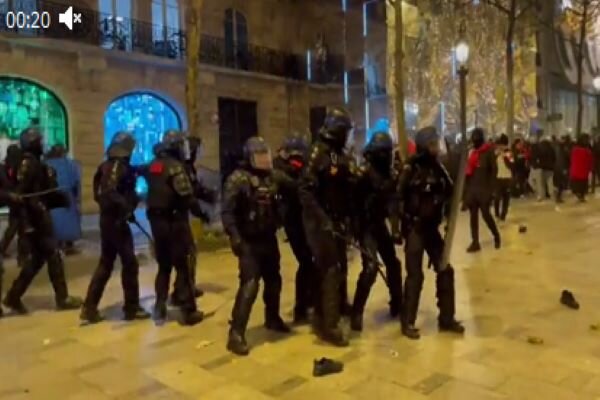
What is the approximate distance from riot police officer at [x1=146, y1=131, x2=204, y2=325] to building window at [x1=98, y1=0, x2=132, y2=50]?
513 inches

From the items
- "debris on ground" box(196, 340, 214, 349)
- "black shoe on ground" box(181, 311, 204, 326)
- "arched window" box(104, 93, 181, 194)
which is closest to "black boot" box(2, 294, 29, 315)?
"black shoe on ground" box(181, 311, 204, 326)

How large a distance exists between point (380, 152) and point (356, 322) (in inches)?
57.1

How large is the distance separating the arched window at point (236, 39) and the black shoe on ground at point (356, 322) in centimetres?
1721

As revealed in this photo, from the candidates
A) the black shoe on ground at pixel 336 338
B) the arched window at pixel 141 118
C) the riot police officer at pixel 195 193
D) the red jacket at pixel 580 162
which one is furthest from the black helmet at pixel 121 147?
the arched window at pixel 141 118

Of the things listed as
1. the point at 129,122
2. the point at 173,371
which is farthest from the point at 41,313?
the point at 129,122

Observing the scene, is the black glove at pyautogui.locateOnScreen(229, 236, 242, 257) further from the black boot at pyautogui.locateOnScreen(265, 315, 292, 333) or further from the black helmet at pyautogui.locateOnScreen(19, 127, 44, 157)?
the black helmet at pyautogui.locateOnScreen(19, 127, 44, 157)

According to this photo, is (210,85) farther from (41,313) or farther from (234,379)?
(234,379)

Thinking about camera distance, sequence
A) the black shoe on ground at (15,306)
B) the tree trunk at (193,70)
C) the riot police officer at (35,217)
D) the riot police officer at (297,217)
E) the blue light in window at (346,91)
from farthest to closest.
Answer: the blue light in window at (346,91) < the tree trunk at (193,70) < the black shoe on ground at (15,306) < the riot police officer at (35,217) < the riot police officer at (297,217)

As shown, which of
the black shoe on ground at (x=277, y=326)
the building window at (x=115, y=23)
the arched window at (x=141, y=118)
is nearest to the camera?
the black shoe on ground at (x=277, y=326)

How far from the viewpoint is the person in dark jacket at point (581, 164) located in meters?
15.5

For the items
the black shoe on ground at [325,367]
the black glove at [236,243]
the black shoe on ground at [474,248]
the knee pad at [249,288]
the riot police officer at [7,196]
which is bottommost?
the black shoe on ground at [325,367]

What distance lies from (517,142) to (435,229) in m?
13.3

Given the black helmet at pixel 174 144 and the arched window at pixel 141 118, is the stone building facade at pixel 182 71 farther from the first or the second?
the black helmet at pixel 174 144

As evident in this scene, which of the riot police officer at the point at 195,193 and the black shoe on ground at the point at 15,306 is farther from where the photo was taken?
the black shoe on ground at the point at 15,306
